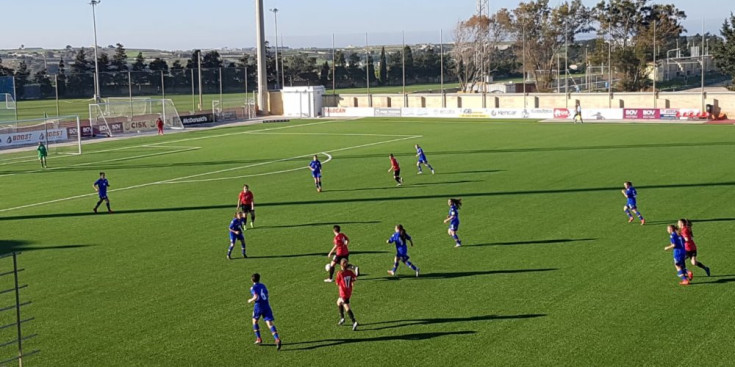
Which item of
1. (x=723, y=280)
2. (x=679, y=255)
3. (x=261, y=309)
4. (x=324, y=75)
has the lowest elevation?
(x=723, y=280)

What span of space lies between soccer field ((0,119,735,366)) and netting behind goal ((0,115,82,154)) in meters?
14.1

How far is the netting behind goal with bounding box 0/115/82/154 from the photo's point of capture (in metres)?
57.0

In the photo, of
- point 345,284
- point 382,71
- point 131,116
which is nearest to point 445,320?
point 345,284

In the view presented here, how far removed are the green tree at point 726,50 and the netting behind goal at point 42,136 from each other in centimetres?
6088

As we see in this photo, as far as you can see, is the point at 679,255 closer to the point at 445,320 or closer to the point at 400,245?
the point at 445,320

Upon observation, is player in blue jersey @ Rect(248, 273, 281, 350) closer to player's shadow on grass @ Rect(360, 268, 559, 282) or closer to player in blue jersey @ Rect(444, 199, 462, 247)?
player's shadow on grass @ Rect(360, 268, 559, 282)

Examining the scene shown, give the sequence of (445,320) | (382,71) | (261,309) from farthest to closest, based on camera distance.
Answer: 1. (382,71)
2. (445,320)
3. (261,309)

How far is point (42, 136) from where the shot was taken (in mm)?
59688

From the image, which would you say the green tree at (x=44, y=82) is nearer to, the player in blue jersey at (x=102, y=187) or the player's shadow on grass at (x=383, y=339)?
the player in blue jersey at (x=102, y=187)

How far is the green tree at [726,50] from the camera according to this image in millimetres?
79250

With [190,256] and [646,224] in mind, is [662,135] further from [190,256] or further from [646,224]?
[190,256]

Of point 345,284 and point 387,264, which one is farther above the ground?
point 345,284

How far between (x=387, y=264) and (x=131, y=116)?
5377 centimetres

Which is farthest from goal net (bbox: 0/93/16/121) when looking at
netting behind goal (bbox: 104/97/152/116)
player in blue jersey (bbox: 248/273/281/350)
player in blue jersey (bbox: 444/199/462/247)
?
player in blue jersey (bbox: 248/273/281/350)
